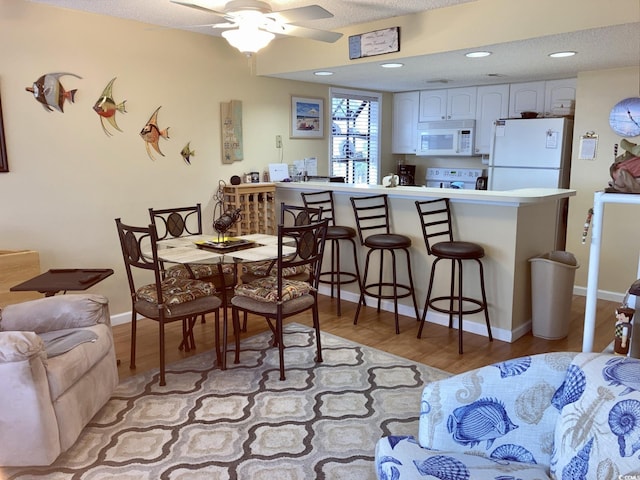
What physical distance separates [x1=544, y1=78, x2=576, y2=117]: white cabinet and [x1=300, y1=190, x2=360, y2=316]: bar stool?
2.48m

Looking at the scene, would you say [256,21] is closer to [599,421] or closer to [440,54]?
[440,54]

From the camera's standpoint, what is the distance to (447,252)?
3447 millimetres

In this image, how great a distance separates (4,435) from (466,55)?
3.59 metres

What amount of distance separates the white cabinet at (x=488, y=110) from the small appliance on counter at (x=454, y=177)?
0.36 metres

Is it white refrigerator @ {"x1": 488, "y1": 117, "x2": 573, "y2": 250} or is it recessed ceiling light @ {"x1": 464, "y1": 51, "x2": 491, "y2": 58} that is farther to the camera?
white refrigerator @ {"x1": 488, "y1": 117, "x2": 573, "y2": 250}

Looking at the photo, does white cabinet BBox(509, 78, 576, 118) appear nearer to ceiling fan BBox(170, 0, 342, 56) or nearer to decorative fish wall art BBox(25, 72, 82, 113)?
ceiling fan BBox(170, 0, 342, 56)

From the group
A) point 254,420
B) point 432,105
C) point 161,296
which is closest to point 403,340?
point 254,420

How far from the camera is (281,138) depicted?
509 cm

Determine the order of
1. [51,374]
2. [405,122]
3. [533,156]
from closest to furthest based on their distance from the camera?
[51,374], [533,156], [405,122]

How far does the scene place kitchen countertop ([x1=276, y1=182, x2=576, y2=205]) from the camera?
11.1 ft

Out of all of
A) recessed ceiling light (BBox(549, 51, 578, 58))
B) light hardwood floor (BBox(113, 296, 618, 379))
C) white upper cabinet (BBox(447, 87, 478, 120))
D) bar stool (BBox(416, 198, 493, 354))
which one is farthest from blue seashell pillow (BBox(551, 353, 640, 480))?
white upper cabinet (BBox(447, 87, 478, 120))

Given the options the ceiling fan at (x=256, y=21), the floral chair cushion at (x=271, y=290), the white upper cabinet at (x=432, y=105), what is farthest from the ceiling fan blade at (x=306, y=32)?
the white upper cabinet at (x=432, y=105)

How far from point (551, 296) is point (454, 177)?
2.98 metres

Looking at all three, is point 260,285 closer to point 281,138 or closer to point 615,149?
point 281,138
